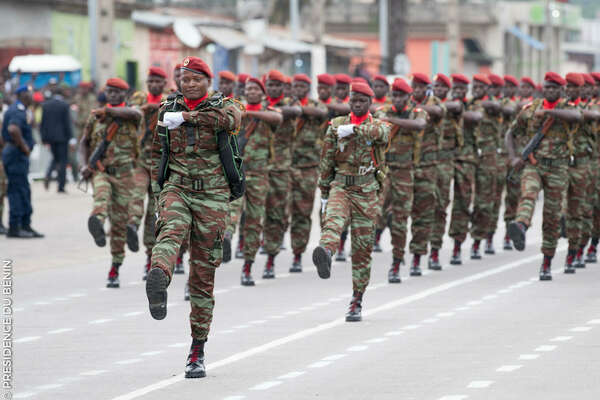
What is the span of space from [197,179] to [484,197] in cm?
915

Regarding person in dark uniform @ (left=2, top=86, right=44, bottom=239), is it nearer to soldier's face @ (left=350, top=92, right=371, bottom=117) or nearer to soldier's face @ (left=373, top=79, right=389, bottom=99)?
soldier's face @ (left=373, top=79, right=389, bottom=99)

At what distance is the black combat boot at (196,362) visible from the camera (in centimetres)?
950

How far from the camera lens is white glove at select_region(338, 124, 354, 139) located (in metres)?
12.2

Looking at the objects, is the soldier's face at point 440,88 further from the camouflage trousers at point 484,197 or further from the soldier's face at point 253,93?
the soldier's face at point 253,93

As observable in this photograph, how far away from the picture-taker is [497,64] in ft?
246

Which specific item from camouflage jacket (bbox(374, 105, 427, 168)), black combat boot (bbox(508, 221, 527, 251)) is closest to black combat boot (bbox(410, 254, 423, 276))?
camouflage jacket (bbox(374, 105, 427, 168))

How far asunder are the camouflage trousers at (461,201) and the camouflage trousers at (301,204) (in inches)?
69.8

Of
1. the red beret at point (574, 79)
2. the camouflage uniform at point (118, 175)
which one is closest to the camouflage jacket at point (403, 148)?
the red beret at point (574, 79)

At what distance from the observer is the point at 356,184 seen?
40.6 feet

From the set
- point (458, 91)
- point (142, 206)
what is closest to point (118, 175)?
point (142, 206)

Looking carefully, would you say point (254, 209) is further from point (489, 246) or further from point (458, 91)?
point (489, 246)

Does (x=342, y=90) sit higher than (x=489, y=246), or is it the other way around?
(x=342, y=90)

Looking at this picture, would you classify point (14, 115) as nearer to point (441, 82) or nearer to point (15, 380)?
point (441, 82)

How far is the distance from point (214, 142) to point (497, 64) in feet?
219
